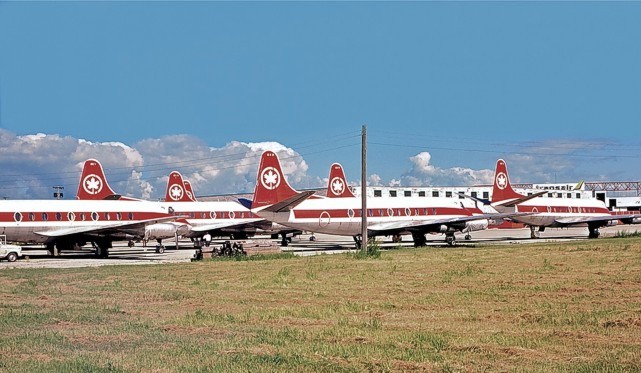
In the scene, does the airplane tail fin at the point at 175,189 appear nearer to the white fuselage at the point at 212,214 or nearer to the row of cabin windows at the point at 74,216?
the white fuselage at the point at 212,214

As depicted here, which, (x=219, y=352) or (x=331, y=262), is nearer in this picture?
(x=219, y=352)

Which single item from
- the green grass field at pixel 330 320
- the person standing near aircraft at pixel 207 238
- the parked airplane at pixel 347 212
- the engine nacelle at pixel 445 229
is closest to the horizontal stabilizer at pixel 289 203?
the parked airplane at pixel 347 212

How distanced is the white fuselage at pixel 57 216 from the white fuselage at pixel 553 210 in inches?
1412

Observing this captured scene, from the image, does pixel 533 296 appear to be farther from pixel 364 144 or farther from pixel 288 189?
pixel 288 189

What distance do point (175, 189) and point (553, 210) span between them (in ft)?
124

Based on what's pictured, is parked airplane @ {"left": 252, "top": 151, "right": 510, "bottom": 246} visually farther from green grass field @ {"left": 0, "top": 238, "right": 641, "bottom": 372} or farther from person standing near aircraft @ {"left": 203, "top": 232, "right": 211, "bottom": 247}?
green grass field @ {"left": 0, "top": 238, "right": 641, "bottom": 372}

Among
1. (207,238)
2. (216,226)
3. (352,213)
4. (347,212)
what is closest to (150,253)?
(216,226)

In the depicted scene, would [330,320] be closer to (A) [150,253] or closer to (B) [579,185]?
(A) [150,253]

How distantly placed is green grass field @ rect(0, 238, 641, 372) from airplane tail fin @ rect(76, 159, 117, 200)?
95.7 feet

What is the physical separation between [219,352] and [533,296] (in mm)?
11293

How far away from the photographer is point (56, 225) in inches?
1972

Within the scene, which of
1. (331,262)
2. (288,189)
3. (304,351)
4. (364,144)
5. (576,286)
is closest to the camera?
(304,351)

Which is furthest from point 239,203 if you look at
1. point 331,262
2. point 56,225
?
point 331,262

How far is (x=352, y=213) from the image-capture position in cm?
5659
